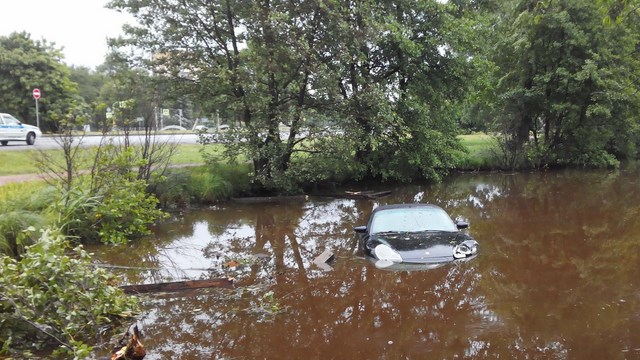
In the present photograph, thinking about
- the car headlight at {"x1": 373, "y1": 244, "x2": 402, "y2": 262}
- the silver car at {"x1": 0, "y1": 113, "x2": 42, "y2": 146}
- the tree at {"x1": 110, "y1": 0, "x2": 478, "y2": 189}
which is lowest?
the car headlight at {"x1": 373, "y1": 244, "x2": 402, "y2": 262}

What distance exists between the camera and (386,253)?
25.3ft

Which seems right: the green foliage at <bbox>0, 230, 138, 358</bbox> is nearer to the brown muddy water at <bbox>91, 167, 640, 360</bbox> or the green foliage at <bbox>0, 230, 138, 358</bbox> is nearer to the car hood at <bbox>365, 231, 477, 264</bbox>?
the brown muddy water at <bbox>91, 167, 640, 360</bbox>

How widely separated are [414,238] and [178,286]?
407cm

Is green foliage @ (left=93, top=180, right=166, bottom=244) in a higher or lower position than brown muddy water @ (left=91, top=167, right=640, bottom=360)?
higher

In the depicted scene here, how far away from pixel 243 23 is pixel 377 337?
13.8 m

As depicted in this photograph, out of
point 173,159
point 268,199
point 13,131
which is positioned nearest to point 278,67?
point 268,199

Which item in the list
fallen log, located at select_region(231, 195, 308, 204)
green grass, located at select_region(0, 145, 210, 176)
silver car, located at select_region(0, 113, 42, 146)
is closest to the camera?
green grass, located at select_region(0, 145, 210, 176)

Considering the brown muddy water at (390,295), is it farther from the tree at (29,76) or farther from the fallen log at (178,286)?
the tree at (29,76)

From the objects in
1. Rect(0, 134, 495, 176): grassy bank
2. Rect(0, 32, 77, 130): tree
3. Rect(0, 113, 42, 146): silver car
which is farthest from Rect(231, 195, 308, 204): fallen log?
Rect(0, 32, 77, 130): tree

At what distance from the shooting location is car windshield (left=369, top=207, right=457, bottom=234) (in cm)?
855

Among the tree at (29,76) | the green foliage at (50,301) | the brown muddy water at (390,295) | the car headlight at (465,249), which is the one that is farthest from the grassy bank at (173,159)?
the tree at (29,76)

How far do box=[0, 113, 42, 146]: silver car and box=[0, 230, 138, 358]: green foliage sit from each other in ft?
62.0

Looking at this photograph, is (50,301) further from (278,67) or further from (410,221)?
(278,67)

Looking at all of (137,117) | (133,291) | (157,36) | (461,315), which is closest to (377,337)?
(461,315)
